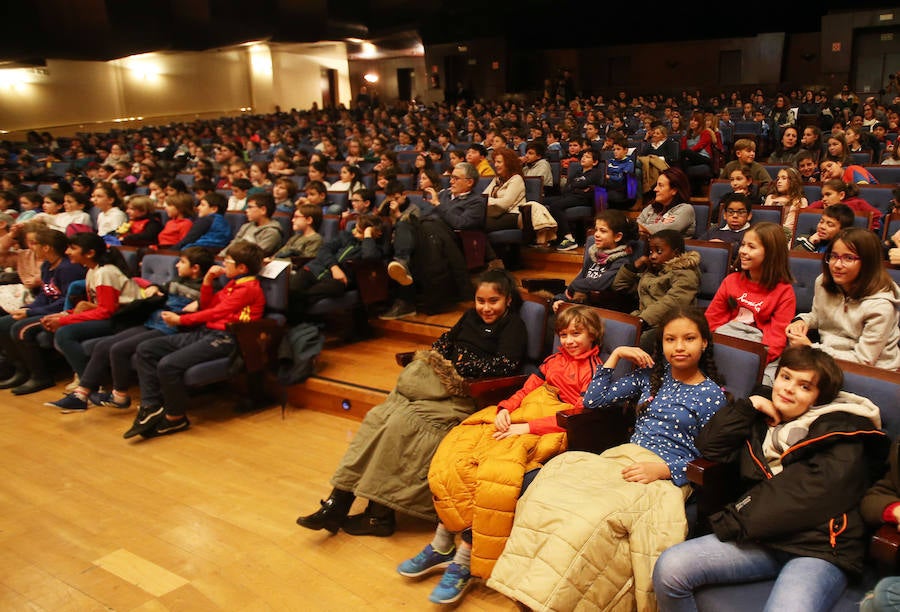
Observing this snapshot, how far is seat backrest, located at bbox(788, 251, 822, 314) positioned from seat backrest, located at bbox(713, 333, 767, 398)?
36.4 inches

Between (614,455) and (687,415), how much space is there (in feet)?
0.69

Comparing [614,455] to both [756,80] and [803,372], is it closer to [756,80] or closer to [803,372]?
[803,372]

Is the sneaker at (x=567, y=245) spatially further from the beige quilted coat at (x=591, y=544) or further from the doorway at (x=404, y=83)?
the doorway at (x=404, y=83)

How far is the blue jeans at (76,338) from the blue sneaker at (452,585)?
7.98 ft

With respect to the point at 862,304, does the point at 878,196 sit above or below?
above

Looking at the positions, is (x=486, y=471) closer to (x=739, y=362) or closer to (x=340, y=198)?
(x=739, y=362)

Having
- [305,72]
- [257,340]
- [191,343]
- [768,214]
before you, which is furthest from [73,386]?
[305,72]

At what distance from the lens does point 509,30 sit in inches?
604

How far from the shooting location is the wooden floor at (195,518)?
196cm

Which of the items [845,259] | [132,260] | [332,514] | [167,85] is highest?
[167,85]

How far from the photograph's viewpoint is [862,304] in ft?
6.51

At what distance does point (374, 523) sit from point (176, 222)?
3.01 m

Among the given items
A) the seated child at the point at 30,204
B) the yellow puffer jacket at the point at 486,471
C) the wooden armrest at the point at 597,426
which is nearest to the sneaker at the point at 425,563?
the yellow puffer jacket at the point at 486,471

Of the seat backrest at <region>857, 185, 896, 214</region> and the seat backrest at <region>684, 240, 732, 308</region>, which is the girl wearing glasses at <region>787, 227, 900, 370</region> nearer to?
the seat backrest at <region>684, 240, 732, 308</region>
